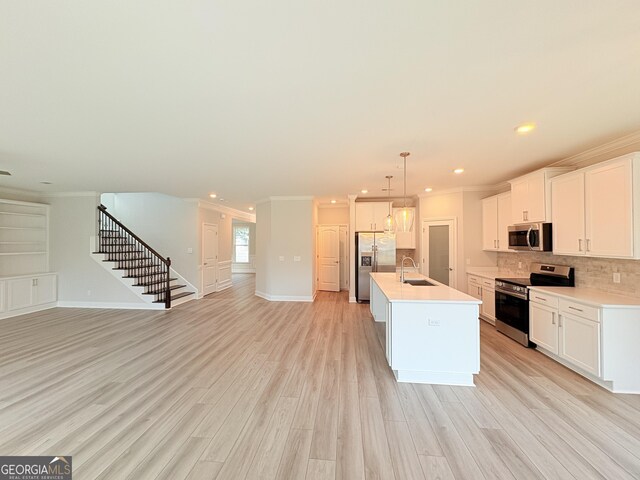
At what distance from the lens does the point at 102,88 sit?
2.06m

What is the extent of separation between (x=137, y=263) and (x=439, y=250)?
303 inches

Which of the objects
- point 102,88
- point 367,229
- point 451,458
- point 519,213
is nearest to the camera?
point 451,458

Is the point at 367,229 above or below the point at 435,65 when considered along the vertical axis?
below

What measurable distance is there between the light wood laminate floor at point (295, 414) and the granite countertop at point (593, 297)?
0.88m

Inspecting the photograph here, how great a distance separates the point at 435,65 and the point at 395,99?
45cm

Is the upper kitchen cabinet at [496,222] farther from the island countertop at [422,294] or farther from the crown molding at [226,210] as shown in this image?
the crown molding at [226,210]

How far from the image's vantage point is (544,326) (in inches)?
136

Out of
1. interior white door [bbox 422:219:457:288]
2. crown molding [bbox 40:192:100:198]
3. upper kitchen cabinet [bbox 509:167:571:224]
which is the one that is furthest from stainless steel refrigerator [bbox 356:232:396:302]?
crown molding [bbox 40:192:100:198]

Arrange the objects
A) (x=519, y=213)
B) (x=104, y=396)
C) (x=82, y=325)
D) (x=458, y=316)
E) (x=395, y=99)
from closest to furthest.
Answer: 1. (x=395, y=99)
2. (x=104, y=396)
3. (x=458, y=316)
4. (x=519, y=213)
5. (x=82, y=325)

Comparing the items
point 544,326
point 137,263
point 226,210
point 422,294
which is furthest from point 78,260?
point 544,326

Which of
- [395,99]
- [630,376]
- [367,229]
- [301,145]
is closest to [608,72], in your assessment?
[395,99]

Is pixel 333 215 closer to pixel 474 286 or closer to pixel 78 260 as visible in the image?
pixel 474 286

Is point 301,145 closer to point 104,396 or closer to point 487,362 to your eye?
point 104,396

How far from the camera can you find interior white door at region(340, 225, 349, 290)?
8247 millimetres
